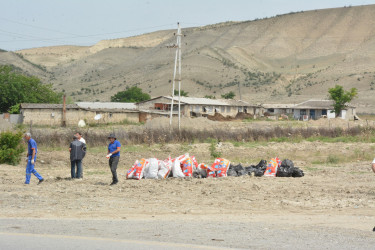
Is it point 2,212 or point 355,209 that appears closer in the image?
point 2,212

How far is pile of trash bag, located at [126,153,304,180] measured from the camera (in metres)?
17.6

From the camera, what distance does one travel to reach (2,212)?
11875mm

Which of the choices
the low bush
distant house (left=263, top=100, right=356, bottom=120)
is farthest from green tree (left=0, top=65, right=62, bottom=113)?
distant house (left=263, top=100, right=356, bottom=120)

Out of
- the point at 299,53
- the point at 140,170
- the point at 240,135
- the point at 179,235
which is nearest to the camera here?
the point at 179,235

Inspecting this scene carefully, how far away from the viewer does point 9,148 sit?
22891 mm

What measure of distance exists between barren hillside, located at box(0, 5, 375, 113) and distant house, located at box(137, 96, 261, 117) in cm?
2342

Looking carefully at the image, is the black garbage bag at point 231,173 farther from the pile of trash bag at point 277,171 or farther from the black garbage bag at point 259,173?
the black garbage bag at point 259,173

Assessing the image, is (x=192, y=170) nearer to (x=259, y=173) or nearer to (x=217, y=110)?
(x=259, y=173)

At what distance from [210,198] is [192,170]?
373cm

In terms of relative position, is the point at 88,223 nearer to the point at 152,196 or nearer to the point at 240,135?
the point at 152,196

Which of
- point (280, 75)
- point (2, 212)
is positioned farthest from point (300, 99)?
point (2, 212)

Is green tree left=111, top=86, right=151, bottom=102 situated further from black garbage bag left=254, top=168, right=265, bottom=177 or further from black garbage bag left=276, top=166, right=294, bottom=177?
A: black garbage bag left=276, top=166, right=294, bottom=177

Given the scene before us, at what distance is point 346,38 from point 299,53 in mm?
15545

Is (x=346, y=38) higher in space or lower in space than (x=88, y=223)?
higher
